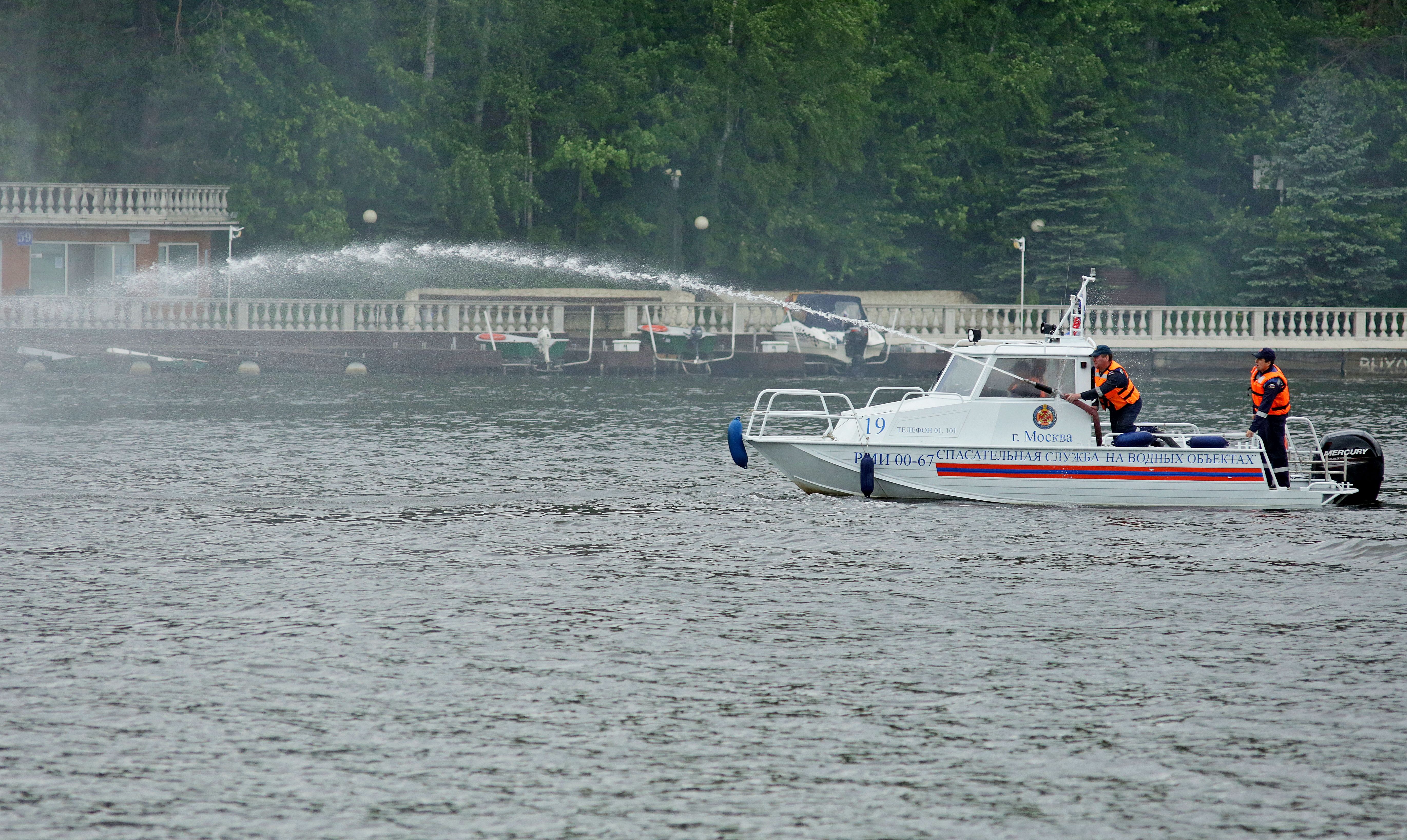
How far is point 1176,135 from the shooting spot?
58188 millimetres

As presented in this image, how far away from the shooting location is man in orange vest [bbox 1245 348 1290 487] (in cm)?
2078

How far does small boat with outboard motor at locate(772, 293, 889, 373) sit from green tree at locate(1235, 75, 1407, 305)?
48.2 feet

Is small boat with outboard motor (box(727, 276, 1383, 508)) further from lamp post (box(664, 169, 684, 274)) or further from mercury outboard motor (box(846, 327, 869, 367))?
lamp post (box(664, 169, 684, 274))

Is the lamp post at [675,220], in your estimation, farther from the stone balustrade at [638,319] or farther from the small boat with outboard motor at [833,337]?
the small boat with outboard motor at [833,337]

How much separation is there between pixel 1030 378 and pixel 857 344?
23.4m

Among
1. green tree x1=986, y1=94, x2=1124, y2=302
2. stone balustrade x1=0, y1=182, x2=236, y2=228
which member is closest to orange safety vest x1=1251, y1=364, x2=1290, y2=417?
green tree x1=986, y1=94, x2=1124, y2=302

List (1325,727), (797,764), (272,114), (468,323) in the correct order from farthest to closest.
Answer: (272,114) < (468,323) < (1325,727) < (797,764)

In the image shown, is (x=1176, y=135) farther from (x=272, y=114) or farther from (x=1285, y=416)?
(x=1285, y=416)

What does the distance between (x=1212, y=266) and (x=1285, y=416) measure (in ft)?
123

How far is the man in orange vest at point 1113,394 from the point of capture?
20969 millimetres

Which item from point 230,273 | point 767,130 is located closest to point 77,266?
point 230,273

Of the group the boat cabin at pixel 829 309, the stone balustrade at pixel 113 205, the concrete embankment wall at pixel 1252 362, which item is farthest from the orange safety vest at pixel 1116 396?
the stone balustrade at pixel 113 205

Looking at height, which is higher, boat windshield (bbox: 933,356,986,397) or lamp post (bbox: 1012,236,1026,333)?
lamp post (bbox: 1012,236,1026,333)

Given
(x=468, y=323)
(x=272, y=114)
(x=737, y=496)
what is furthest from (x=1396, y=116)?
(x=737, y=496)
